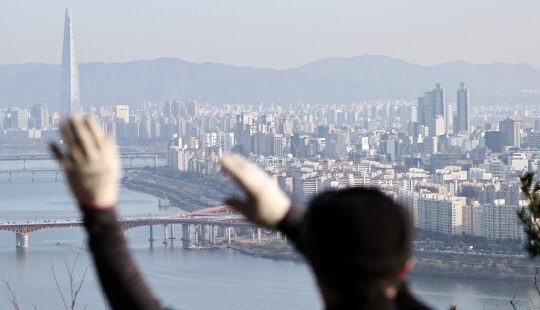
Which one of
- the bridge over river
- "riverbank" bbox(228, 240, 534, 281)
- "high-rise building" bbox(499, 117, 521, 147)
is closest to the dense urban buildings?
"high-rise building" bbox(499, 117, 521, 147)

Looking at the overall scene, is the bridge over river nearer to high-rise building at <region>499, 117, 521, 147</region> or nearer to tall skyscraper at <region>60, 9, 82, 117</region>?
high-rise building at <region>499, 117, 521, 147</region>

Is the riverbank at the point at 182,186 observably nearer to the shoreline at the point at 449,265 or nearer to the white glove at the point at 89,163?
the shoreline at the point at 449,265

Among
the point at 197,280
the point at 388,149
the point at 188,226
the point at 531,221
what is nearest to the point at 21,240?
the point at 188,226

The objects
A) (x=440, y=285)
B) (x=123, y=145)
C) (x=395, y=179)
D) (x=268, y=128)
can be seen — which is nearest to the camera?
(x=440, y=285)

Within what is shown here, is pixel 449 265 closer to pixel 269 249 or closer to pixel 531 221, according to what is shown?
pixel 269 249

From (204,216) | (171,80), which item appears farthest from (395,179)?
(171,80)

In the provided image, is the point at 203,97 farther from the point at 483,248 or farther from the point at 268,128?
the point at 483,248
